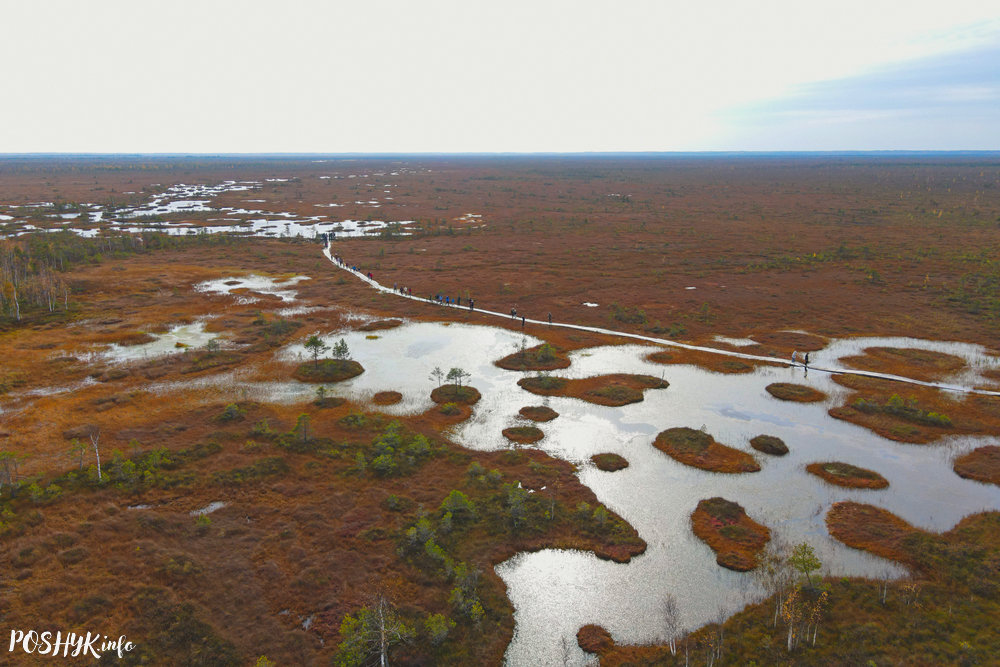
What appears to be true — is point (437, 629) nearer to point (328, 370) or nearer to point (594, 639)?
point (594, 639)

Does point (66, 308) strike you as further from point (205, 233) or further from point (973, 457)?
point (973, 457)

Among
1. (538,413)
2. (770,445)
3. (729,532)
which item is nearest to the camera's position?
(729,532)

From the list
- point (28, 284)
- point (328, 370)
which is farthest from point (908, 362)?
point (28, 284)

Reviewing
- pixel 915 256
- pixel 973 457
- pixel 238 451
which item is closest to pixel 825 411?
pixel 973 457

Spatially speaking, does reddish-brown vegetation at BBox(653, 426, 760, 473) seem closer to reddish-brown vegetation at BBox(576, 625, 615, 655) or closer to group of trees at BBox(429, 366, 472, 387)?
reddish-brown vegetation at BBox(576, 625, 615, 655)

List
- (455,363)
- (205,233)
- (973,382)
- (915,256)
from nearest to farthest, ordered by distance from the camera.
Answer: (973,382)
(455,363)
(915,256)
(205,233)

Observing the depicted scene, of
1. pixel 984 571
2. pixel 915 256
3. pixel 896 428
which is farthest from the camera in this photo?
pixel 915 256
